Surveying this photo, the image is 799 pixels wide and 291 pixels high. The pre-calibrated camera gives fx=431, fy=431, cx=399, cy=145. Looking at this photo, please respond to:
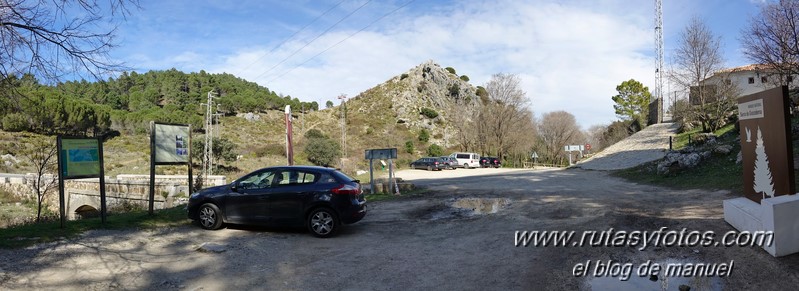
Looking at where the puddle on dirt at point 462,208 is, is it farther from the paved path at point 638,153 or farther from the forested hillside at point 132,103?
the paved path at point 638,153

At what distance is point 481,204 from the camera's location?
13164 millimetres

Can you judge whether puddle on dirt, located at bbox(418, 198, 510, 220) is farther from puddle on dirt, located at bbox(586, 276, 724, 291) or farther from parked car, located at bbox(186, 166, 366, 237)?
puddle on dirt, located at bbox(586, 276, 724, 291)

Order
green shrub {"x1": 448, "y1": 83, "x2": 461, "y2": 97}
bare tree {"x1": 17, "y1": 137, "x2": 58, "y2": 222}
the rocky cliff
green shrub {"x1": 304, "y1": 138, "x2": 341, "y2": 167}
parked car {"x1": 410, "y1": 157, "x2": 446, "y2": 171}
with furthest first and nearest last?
green shrub {"x1": 448, "y1": 83, "x2": 461, "y2": 97}, the rocky cliff, green shrub {"x1": 304, "y1": 138, "x2": 341, "y2": 167}, parked car {"x1": 410, "y1": 157, "x2": 446, "y2": 171}, bare tree {"x1": 17, "y1": 137, "x2": 58, "y2": 222}

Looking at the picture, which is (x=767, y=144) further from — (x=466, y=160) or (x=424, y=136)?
(x=424, y=136)

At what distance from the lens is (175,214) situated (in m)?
10.6

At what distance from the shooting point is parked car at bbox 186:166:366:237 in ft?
27.9

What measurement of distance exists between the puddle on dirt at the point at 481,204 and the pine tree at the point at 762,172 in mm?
5732

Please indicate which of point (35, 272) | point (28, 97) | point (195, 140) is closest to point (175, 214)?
point (28, 97)

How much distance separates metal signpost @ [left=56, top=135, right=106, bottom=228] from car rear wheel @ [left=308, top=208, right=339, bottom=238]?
4.23 m

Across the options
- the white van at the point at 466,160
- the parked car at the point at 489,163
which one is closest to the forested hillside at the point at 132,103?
the white van at the point at 466,160

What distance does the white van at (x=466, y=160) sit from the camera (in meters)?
46.2

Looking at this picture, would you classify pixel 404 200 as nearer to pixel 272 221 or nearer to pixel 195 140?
pixel 272 221

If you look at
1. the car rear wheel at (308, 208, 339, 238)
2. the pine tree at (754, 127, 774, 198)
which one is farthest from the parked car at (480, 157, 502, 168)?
the pine tree at (754, 127, 774, 198)

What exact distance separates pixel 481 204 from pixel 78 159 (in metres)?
10.1
